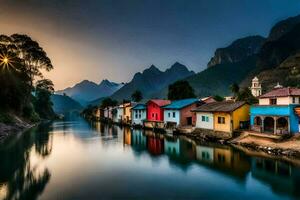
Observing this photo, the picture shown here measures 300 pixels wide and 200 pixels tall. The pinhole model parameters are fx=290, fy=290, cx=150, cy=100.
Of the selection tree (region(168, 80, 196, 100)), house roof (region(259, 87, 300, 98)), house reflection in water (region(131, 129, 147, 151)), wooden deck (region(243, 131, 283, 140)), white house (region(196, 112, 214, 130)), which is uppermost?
tree (region(168, 80, 196, 100))

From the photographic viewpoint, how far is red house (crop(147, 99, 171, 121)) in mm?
68938

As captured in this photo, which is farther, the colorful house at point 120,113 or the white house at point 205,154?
the colorful house at point 120,113

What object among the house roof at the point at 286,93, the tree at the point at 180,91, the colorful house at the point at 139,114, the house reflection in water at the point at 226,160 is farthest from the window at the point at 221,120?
the tree at the point at 180,91

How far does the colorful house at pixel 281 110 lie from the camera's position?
33.8 meters

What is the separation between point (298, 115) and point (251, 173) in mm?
13547

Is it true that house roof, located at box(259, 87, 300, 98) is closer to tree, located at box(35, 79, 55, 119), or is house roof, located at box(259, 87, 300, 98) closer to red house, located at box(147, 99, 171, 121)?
red house, located at box(147, 99, 171, 121)

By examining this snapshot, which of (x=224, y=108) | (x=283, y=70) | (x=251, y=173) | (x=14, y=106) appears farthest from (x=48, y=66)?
(x=283, y=70)

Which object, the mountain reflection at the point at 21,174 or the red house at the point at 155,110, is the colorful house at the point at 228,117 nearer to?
the red house at the point at 155,110

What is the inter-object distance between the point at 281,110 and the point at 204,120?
54.4 feet

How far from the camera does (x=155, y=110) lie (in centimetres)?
7144

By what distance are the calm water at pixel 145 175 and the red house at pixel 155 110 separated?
3292 cm

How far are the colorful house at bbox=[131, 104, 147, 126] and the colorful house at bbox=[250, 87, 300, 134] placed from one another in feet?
133

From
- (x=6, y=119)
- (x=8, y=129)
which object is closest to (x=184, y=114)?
(x=8, y=129)

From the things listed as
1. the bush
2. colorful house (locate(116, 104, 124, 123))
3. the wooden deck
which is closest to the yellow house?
colorful house (locate(116, 104, 124, 123))
